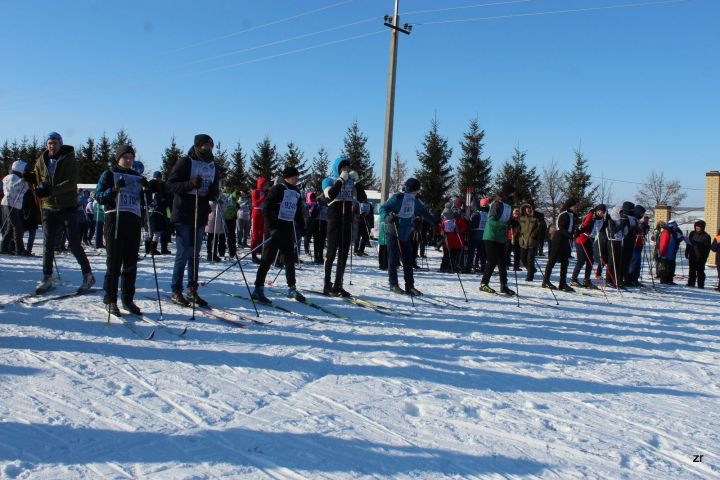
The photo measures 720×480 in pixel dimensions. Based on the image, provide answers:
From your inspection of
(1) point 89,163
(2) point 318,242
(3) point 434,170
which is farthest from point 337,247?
(1) point 89,163

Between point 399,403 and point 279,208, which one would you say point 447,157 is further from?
point 399,403

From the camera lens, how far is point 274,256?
7.90 metres

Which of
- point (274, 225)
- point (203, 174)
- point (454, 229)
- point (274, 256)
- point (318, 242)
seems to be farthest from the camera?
point (318, 242)

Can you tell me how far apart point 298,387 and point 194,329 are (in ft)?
A: 6.65

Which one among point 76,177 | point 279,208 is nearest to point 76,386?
point 76,177

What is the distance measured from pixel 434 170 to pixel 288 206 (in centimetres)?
2943

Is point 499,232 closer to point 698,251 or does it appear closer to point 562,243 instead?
point 562,243

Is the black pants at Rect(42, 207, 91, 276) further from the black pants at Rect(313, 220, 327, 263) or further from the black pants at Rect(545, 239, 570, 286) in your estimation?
the black pants at Rect(545, 239, 570, 286)

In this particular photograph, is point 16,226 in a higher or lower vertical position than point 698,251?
lower

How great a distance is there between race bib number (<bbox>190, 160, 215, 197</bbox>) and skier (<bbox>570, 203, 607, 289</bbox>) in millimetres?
9046

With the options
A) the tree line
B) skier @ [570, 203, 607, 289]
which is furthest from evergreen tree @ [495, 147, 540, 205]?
skier @ [570, 203, 607, 289]

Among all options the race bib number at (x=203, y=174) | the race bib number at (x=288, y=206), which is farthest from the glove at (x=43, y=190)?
the race bib number at (x=288, y=206)

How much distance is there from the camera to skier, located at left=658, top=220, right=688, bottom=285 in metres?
16.2

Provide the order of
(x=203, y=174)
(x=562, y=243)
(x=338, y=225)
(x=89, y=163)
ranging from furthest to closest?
(x=89, y=163)
(x=562, y=243)
(x=338, y=225)
(x=203, y=174)
